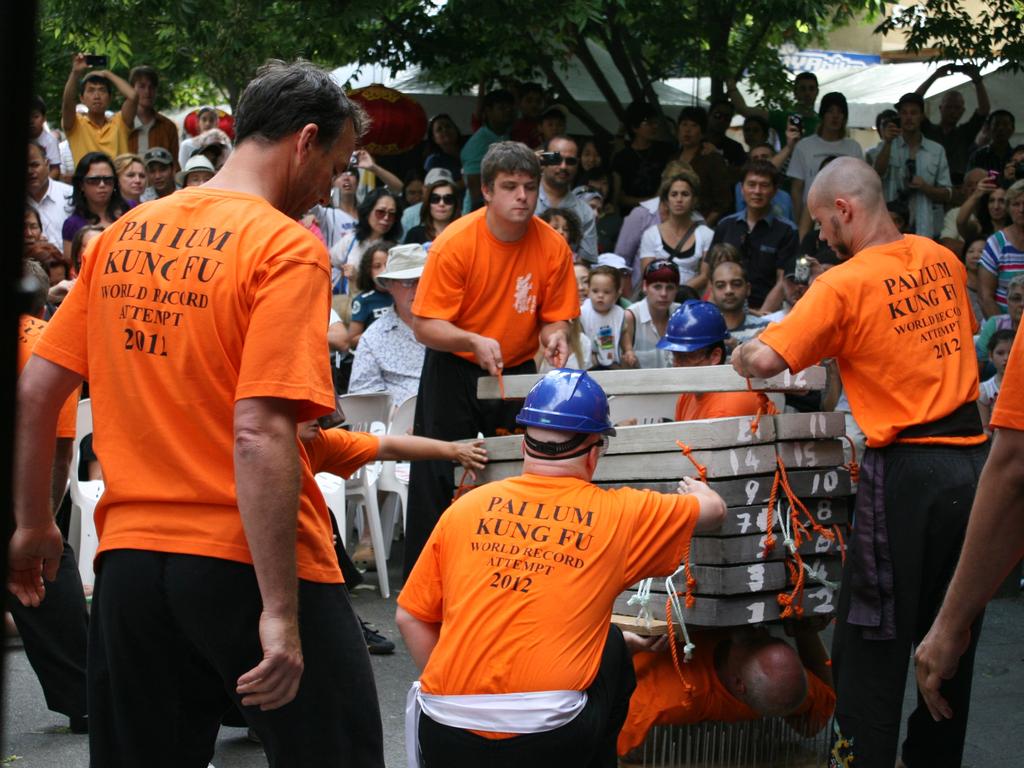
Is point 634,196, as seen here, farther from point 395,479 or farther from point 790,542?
point 790,542

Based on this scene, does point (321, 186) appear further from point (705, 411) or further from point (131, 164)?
point (131, 164)

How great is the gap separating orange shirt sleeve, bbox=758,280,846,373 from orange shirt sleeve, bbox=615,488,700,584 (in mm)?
800

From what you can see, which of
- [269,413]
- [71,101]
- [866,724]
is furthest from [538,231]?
[71,101]

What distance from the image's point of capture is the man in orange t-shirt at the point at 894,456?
4539mm

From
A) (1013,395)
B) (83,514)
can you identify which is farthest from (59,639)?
(1013,395)

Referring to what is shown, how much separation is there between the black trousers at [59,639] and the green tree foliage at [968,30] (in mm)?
8796

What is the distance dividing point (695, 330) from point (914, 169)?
7376mm

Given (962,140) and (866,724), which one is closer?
(866,724)

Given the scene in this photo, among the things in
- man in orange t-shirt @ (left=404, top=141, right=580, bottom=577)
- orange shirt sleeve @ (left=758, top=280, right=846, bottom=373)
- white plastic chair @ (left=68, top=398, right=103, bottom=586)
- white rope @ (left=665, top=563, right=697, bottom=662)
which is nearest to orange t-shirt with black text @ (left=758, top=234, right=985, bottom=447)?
orange shirt sleeve @ (left=758, top=280, right=846, bottom=373)

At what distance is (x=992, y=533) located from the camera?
2781 mm

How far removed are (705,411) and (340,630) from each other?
2.72 metres

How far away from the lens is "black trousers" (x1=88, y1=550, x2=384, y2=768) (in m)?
2.89

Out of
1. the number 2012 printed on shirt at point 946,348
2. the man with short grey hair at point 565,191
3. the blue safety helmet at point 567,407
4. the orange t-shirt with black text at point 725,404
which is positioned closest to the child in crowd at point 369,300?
the man with short grey hair at point 565,191

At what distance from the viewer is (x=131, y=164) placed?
10.6 metres
